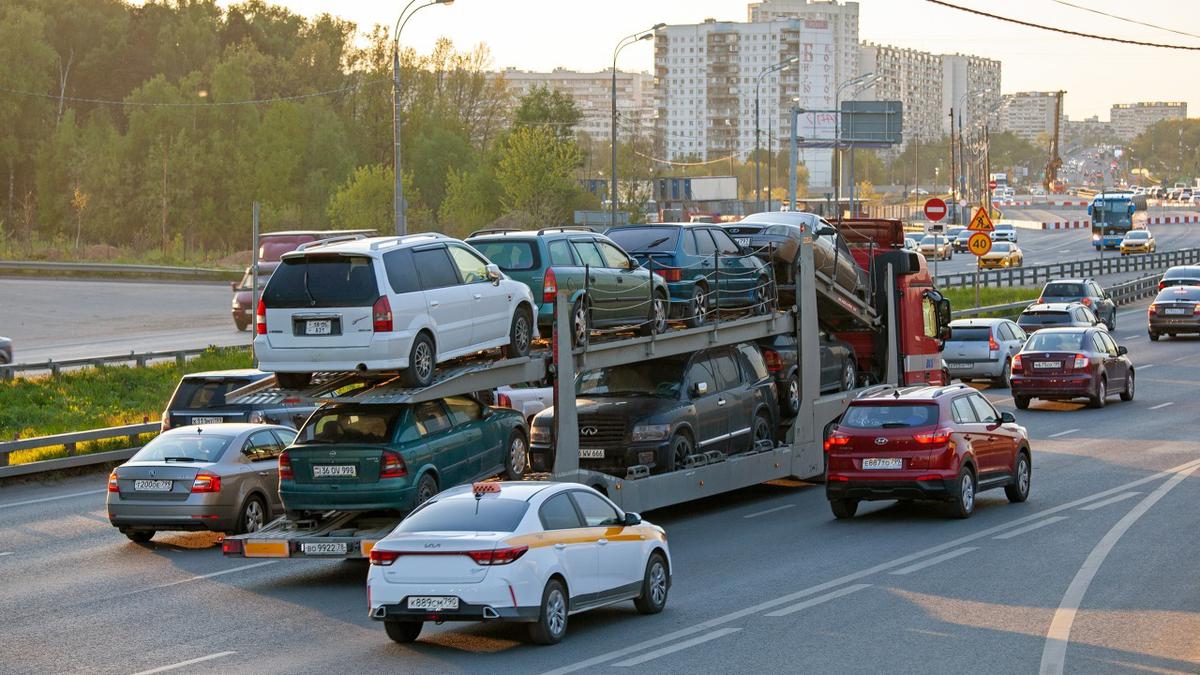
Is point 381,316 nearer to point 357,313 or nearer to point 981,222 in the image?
point 357,313

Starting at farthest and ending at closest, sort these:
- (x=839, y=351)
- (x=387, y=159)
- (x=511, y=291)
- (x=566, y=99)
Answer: (x=566, y=99) < (x=387, y=159) < (x=839, y=351) < (x=511, y=291)

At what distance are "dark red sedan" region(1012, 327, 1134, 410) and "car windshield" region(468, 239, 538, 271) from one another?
17.3 meters

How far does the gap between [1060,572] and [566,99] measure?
4351 inches

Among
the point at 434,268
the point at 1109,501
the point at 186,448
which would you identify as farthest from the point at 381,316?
the point at 1109,501

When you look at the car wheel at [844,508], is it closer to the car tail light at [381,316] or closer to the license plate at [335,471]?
the license plate at [335,471]

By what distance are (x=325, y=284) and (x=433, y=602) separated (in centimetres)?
442

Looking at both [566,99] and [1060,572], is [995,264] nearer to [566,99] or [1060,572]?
[566,99]

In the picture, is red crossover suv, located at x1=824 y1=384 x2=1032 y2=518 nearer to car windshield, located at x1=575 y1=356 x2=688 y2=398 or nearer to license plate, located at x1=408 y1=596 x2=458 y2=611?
car windshield, located at x1=575 y1=356 x2=688 y2=398

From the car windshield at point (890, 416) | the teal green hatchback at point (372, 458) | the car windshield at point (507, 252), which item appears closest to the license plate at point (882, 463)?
the car windshield at point (890, 416)

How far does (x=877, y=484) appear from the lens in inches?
804

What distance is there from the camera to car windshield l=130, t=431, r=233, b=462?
19.2 metres

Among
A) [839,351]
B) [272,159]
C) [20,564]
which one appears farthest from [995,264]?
[20,564]

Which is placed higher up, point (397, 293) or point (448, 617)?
point (397, 293)

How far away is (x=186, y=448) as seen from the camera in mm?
19312
